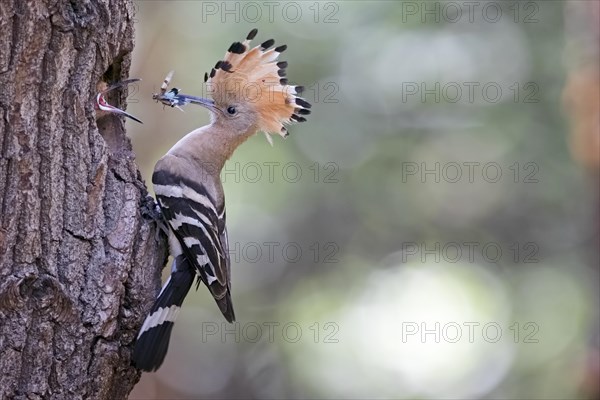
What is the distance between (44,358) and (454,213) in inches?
189

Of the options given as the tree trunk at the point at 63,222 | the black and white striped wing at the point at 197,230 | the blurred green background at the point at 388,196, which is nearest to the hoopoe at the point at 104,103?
the tree trunk at the point at 63,222

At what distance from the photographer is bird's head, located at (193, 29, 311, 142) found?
3111 millimetres

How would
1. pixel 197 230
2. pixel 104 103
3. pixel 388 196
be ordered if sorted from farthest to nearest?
pixel 388 196 → pixel 197 230 → pixel 104 103

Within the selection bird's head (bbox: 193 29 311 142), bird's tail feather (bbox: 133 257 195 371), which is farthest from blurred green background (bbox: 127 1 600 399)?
bird's tail feather (bbox: 133 257 195 371)

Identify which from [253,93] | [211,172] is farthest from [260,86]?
[211,172]

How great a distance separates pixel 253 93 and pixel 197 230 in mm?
729

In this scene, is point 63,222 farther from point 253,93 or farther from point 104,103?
point 253,93

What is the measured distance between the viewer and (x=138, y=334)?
93.4 inches

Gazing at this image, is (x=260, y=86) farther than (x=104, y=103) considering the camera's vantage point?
Yes

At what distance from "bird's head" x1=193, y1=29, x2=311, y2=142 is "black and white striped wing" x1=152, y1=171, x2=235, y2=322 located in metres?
0.48

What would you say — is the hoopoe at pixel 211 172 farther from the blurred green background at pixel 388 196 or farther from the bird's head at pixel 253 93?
the blurred green background at pixel 388 196

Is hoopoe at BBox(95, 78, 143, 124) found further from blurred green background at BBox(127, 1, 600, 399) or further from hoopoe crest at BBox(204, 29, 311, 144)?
blurred green background at BBox(127, 1, 600, 399)

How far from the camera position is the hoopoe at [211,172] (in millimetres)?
2500

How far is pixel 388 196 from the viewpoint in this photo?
6594 mm
